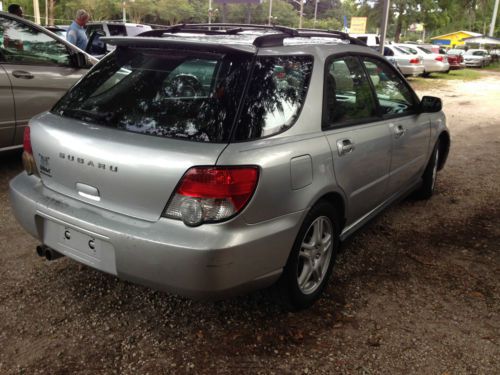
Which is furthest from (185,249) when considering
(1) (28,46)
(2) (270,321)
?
(1) (28,46)

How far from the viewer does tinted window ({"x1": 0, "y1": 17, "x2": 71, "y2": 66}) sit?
16.1 ft

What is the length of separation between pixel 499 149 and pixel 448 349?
6.09m

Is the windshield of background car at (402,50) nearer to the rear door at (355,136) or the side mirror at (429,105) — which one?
the side mirror at (429,105)

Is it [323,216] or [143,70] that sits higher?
[143,70]

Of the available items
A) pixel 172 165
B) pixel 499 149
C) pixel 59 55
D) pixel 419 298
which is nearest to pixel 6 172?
pixel 59 55

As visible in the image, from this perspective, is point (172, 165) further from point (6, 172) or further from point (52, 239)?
point (6, 172)

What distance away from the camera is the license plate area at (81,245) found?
7.73ft

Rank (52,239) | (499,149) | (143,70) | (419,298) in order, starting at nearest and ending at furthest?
(52,239)
(143,70)
(419,298)
(499,149)

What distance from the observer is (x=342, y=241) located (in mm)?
3221

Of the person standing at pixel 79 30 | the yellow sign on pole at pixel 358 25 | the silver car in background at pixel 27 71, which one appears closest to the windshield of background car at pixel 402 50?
the yellow sign on pole at pixel 358 25

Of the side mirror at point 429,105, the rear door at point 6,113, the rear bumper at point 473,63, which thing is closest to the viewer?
the side mirror at point 429,105

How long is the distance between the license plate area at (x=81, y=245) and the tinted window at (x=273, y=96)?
857 mm

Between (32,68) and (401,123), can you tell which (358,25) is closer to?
(32,68)

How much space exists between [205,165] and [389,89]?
2.36 metres
